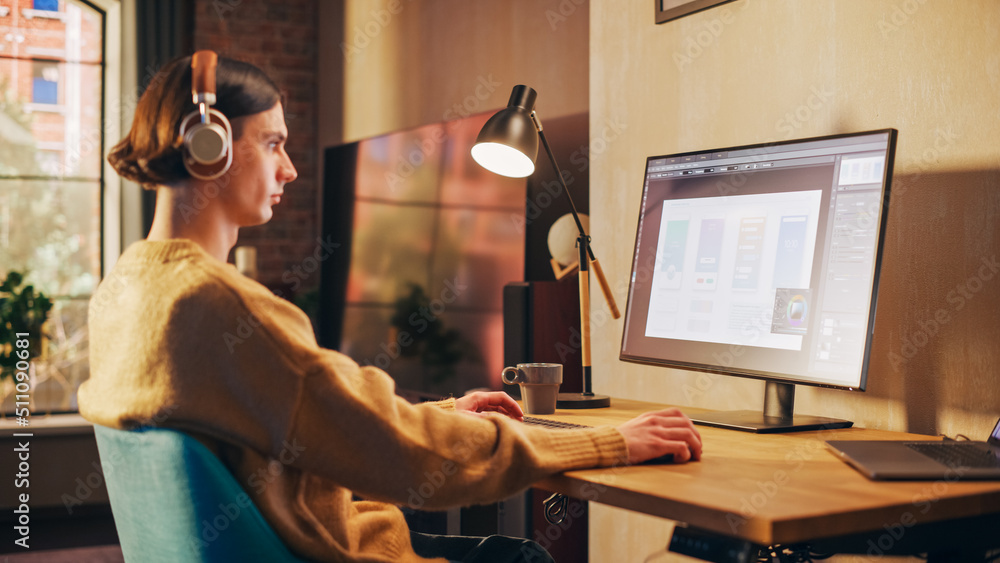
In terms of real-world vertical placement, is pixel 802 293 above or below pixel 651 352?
above

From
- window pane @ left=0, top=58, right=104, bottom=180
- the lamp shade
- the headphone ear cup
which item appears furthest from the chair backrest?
window pane @ left=0, top=58, right=104, bottom=180

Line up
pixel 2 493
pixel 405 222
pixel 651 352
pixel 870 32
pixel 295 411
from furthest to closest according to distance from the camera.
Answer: pixel 2 493 < pixel 405 222 < pixel 651 352 < pixel 870 32 < pixel 295 411

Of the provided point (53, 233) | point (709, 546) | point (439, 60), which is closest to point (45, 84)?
point (53, 233)

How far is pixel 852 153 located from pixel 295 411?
0.93m

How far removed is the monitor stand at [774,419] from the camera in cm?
140

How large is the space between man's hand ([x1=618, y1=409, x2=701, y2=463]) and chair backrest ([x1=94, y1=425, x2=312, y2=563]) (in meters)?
0.45

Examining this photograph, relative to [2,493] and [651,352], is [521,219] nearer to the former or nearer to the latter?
[651,352]

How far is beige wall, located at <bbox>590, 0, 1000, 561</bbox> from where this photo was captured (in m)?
1.35

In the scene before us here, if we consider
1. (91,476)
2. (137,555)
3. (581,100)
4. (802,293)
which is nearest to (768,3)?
(802,293)

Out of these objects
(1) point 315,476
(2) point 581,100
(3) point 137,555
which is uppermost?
(2) point 581,100

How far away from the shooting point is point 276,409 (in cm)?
96

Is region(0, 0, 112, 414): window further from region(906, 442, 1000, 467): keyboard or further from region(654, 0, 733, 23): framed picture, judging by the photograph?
region(906, 442, 1000, 467): keyboard

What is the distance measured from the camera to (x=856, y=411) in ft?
5.04

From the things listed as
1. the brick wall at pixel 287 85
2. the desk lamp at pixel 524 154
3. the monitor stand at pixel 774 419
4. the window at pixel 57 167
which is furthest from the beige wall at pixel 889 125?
the window at pixel 57 167
